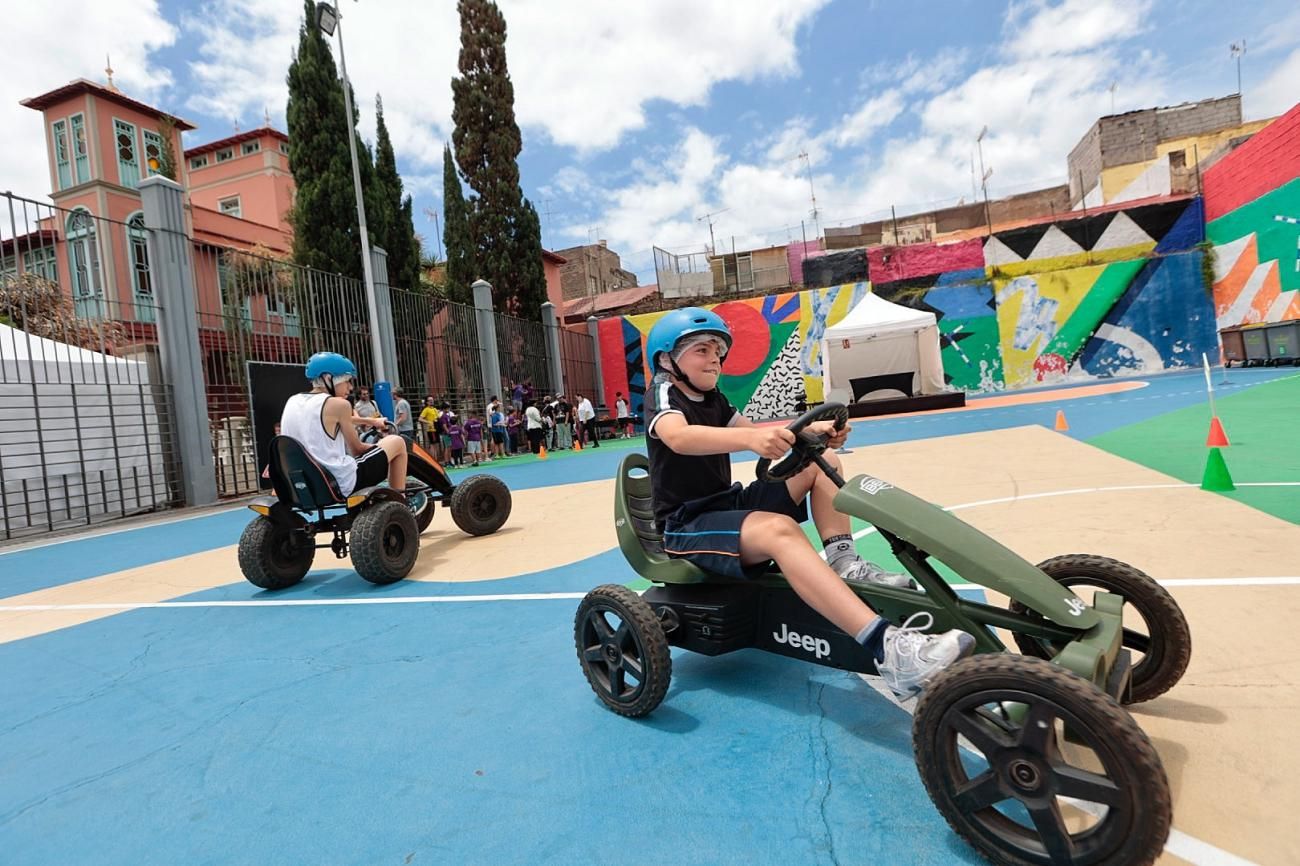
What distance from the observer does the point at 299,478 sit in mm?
4473

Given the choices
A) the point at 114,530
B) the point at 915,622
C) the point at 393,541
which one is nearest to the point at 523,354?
the point at 114,530

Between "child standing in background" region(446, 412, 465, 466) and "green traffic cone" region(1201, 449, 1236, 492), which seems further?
"child standing in background" region(446, 412, 465, 466)

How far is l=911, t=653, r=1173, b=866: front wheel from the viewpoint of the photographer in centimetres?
128

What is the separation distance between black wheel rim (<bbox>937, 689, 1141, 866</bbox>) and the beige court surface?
0.84ft

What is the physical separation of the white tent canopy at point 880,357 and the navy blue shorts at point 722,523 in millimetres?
16022

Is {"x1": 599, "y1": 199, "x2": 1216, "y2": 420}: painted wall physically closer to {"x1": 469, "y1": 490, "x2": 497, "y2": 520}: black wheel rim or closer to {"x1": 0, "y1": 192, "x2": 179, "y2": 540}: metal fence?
{"x1": 0, "y1": 192, "x2": 179, "y2": 540}: metal fence

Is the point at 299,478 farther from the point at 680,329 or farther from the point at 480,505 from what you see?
the point at 680,329

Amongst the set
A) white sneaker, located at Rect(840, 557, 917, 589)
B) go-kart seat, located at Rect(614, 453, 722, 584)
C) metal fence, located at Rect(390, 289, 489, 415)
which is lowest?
white sneaker, located at Rect(840, 557, 917, 589)

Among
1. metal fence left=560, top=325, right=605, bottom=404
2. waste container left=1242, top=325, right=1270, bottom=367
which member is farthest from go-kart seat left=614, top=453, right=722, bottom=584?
waste container left=1242, top=325, right=1270, bottom=367

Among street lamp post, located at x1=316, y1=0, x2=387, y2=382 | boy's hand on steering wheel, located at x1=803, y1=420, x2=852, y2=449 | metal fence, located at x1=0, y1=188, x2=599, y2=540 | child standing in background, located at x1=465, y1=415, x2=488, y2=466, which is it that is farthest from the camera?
child standing in background, located at x1=465, y1=415, x2=488, y2=466

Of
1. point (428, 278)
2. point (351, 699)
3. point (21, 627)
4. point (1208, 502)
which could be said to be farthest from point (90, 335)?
point (428, 278)

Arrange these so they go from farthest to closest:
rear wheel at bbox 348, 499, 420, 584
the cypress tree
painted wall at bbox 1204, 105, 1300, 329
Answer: painted wall at bbox 1204, 105, 1300, 329 → the cypress tree → rear wheel at bbox 348, 499, 420, 584

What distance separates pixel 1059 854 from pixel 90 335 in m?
11.6

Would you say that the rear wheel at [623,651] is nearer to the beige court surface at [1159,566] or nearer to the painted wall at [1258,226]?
the beige court surface at [1159,566]
